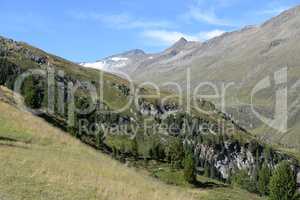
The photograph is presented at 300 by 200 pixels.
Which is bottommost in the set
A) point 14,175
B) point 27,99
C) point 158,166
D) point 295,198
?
point 295,198

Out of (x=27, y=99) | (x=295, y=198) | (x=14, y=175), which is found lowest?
(x=295, y=198)

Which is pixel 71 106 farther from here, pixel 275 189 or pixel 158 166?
pixel 275 189

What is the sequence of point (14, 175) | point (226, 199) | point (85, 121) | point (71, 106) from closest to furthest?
point (14, 175)
point (226, 199)
point (71, 106)
point (85, 121)

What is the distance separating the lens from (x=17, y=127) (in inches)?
2472

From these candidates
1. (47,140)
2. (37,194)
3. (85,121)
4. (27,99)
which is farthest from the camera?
(85,121)

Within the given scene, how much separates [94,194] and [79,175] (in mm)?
5809

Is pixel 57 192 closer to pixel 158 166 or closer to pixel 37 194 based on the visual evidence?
pixel 37 194

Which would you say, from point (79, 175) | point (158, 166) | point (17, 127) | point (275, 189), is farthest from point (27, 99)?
point (79, 175)

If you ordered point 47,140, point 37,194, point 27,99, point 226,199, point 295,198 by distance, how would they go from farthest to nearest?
1. point 295,198
2. point 27,99
3. point 226,199
4. point 47,140
5. point 37,194

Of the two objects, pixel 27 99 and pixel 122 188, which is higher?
pixel 27 99

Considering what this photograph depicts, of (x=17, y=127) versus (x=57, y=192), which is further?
(x=17, y=127)

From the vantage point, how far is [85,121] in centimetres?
15088

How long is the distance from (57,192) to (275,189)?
8294 centimetres

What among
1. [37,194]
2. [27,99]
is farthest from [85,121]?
[37,194]
